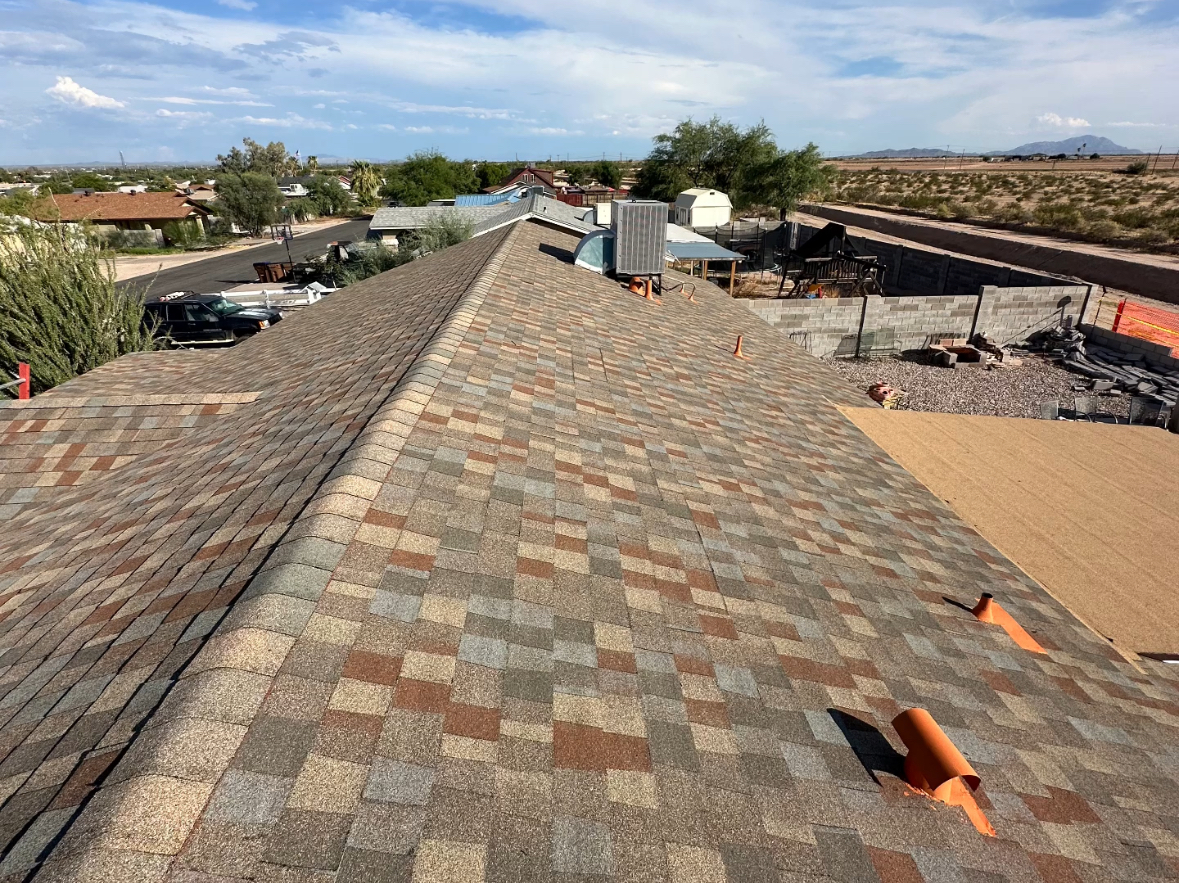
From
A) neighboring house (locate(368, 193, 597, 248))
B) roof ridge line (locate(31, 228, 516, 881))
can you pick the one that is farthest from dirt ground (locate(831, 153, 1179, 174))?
roof ridge line (locate(31, 228, 516, 881))

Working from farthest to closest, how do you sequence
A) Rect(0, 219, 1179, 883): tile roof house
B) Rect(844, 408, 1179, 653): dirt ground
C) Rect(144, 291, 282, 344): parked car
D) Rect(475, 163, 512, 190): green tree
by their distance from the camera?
1. Rect(475, 163, 512, 190): green tree
2. Rect(144, 291, 282, 344): parked car
3. Rect(844, 408, 1179, 653): dirt ground
4. Rect(0, 219, 1179, 883): tile roof house

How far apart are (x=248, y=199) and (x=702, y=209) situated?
153 feet

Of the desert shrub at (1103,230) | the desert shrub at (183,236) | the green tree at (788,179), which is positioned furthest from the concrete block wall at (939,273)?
the desert shrub at (183,236)

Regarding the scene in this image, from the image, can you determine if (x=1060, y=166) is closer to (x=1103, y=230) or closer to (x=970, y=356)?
(x=1103, y=230)

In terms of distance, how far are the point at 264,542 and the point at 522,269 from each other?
941 cm

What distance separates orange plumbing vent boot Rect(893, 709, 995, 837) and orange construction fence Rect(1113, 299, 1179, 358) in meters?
29.8

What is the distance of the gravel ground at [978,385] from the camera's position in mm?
19516

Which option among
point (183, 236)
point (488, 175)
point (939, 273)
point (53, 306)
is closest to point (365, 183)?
point (488, 175)

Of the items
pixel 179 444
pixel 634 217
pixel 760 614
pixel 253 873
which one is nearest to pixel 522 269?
pixel 634 217

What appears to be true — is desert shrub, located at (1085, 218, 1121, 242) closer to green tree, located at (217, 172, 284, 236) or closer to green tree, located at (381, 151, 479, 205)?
green tree, located at (381, 151, 479, 205)

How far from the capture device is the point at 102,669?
9.68 feet

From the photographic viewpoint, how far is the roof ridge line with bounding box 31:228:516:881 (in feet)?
6.26

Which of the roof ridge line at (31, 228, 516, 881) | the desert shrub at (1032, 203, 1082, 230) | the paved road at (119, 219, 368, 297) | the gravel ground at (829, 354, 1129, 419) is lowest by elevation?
the gravel ground at (829, 354, 1129, 419)

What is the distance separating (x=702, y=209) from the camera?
46875 millimetres
